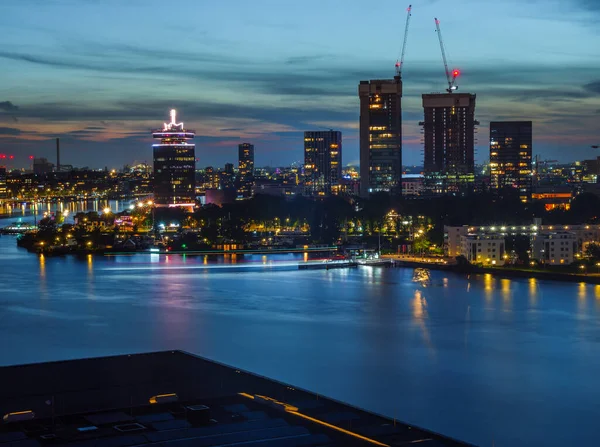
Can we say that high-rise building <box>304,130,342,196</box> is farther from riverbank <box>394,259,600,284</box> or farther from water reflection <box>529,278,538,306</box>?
water reflection <box>529,278,538,306</box>

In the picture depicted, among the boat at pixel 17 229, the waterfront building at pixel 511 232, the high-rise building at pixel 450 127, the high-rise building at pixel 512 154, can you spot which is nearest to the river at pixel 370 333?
the waterfront building at pixel 511 232

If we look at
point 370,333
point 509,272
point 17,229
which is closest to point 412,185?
point 17,229

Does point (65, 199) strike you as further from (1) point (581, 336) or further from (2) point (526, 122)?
(1) point (581, 336)

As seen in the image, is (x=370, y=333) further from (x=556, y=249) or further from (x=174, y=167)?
(x=174, y=167)

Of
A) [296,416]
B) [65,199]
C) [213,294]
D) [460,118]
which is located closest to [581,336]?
[213,294]

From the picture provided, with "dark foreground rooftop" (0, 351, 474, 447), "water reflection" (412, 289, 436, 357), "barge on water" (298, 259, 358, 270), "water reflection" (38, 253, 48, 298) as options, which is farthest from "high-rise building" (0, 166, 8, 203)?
"dark foreground rooftop" (0, 351, 474, 447)

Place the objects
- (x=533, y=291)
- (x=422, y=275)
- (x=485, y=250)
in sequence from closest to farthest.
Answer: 1. (x=533, y=291)
2. (x=422, y=275)
3. (x=485, y=250)
